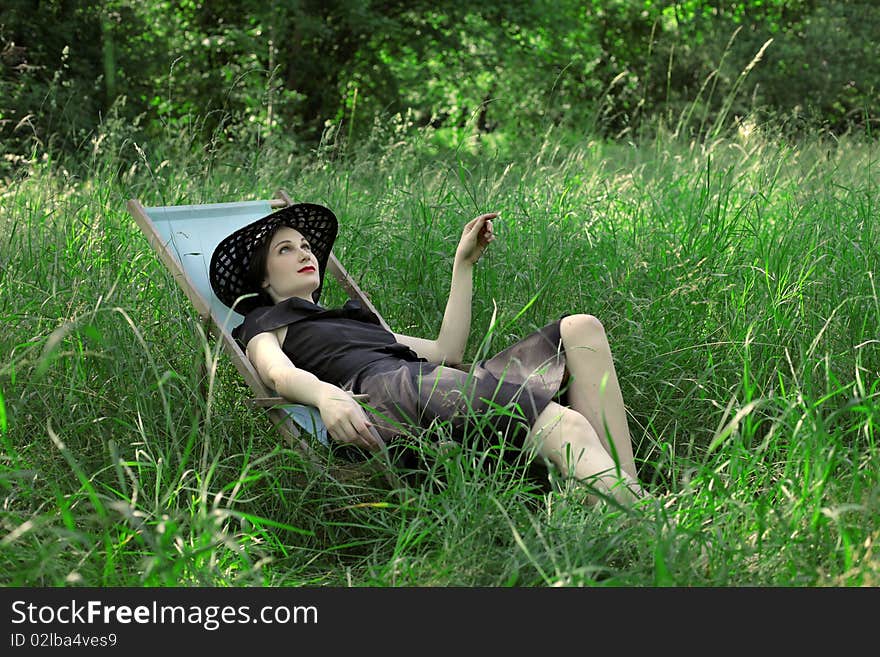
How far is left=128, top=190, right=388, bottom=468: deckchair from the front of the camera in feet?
9.34

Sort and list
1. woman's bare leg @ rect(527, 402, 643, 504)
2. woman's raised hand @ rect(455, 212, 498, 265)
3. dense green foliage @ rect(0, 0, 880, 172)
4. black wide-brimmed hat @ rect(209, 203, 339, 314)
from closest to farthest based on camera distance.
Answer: woman's bare leg @ rect(527, 402, 643, 504), woman's raised hand @ rect(455, 212, 498, 265), black wide-brimmed hat @ rect(209, 203, 339, 314), dense green foliage @ rect(0, 0, 880, 172)

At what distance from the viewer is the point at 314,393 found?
110 inches

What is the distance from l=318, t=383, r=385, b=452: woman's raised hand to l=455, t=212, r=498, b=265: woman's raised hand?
826mm

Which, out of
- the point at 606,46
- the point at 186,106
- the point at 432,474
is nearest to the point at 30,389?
the point at 432,474

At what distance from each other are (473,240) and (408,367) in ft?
1.85

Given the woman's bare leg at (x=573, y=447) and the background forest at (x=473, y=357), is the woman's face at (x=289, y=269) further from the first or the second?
the woman's bare leg at (x=573, y=447)

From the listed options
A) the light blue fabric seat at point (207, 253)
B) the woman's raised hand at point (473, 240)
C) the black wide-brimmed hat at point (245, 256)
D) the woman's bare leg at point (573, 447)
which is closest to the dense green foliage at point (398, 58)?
the light blue fabric seat at point (207, 253)

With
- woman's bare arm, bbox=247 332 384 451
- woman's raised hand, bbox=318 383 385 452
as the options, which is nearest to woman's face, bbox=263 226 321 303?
woman's bare arm, bbox=247 332 384 451

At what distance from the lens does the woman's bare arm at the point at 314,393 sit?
268 cm

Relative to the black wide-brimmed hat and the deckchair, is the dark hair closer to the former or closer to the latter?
the black wide-brimmed hat

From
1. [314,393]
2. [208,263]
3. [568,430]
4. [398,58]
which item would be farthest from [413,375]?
[398,58]

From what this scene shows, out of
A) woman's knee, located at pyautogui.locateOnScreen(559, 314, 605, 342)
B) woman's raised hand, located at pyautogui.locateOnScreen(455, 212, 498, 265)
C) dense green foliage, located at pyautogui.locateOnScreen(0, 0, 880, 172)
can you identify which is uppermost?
woman's raised hand, located at pyautogui.locateOnScreen(455, 212, 498, 265)

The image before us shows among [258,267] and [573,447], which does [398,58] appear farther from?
[573,447]
